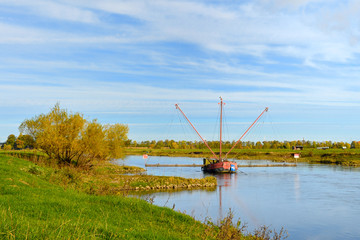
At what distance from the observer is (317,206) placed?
33.7 meters

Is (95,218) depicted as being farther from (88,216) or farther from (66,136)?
(66,136)

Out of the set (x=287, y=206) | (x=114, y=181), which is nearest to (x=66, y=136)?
(x=114, y=181)

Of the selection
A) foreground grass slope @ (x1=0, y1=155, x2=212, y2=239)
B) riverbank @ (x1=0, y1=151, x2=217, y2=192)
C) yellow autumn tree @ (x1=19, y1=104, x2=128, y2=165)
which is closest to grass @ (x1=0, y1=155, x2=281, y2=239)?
foreground grass slope @ (x1=0, y1=155, x2=212, y2=239)

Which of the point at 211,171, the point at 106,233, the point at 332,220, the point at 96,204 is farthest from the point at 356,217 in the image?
the point at 211,171

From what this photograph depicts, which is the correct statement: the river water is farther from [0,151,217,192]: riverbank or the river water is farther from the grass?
the grass

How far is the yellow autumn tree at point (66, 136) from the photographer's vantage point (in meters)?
43.5

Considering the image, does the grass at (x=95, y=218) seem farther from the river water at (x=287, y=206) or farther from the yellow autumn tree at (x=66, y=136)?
the yellow autumn tree at (x=66, y=136)

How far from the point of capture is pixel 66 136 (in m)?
44.8

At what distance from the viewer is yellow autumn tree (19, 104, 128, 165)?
143ft

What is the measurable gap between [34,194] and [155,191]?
2241 cm

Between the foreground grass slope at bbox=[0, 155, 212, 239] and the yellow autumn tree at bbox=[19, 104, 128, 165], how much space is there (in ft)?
78.4

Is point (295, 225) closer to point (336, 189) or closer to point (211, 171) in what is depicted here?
point (336, 189)

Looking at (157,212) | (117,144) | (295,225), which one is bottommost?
(295,225)

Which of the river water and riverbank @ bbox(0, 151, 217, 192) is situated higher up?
riverbank @ bbox(0, 151, 217, 192)
